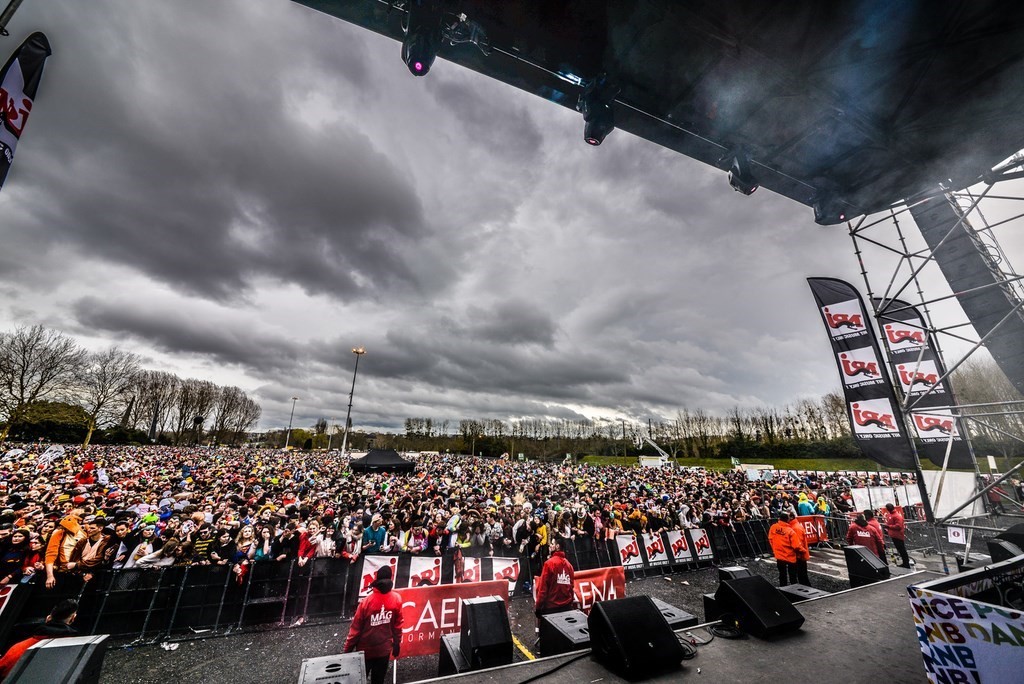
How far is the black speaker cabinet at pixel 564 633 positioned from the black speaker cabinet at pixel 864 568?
6809mm

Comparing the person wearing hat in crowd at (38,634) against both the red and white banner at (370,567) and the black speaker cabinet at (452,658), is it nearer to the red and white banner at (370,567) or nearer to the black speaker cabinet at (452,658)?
the black speaker cabinet at (452,658)

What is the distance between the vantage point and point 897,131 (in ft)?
16.3

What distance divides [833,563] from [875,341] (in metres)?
8.17

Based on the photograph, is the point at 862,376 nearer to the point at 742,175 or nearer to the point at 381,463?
the point at 742,175

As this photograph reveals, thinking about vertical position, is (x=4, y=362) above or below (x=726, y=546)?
above

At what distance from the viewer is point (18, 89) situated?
3328 millimetres

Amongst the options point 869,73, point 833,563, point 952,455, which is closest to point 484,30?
point 869,73

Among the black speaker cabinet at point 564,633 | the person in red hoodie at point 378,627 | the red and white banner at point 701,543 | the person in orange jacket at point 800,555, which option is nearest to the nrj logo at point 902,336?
the person in orange jacket at point 800,555

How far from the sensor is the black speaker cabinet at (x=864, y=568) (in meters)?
7.53

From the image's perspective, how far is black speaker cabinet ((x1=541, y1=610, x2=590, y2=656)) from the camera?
416 cm

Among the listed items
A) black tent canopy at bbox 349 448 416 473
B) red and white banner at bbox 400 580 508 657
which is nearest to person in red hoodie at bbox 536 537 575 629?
red and white banner at bbox 400 580 508 657

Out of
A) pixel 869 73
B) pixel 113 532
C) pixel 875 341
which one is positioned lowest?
pixel 113 532

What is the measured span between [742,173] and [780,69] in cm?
145

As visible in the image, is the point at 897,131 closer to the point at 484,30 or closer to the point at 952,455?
the point at 484,30
